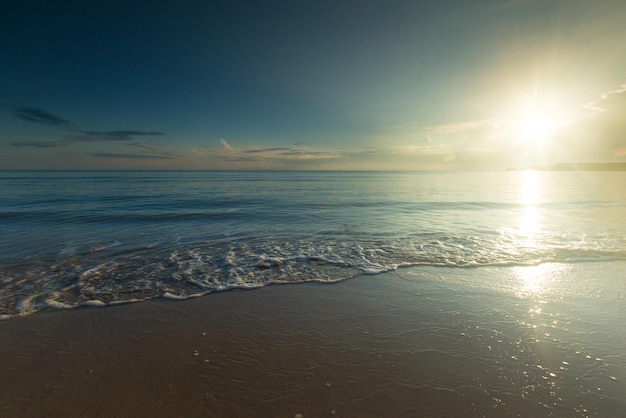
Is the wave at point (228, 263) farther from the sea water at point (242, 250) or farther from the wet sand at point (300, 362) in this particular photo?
the wet sand at point (300, 362)

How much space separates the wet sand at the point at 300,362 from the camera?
303 centimetres

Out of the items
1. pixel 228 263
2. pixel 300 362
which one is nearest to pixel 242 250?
pixel 228 263

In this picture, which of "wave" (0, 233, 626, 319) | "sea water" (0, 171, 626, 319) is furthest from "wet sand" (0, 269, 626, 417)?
"sea water" (0, 171, 626, 319)

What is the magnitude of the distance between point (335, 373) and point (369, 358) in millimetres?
570

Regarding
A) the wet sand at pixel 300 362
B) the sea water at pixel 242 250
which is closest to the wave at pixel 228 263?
the sea water at pixel 242 250

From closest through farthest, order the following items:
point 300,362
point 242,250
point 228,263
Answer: point 300,362
point 228,263
point 242,250

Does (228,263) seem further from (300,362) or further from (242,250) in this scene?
(300,362)

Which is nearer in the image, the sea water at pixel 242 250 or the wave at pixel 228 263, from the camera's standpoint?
the wave at pixel 228 263

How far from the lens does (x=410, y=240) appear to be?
35.9 feet

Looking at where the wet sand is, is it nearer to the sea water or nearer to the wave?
the wave

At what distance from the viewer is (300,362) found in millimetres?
3732

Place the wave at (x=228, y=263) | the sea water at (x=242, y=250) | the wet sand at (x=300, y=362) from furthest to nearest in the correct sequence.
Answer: the sea water at (x=242, y=250) < the wave at (x=228, y=263) < the wet sand at (x=300, y=362)

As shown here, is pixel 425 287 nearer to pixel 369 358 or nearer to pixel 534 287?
pixel 534 287

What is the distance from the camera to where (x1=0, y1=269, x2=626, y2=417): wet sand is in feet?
9.95
